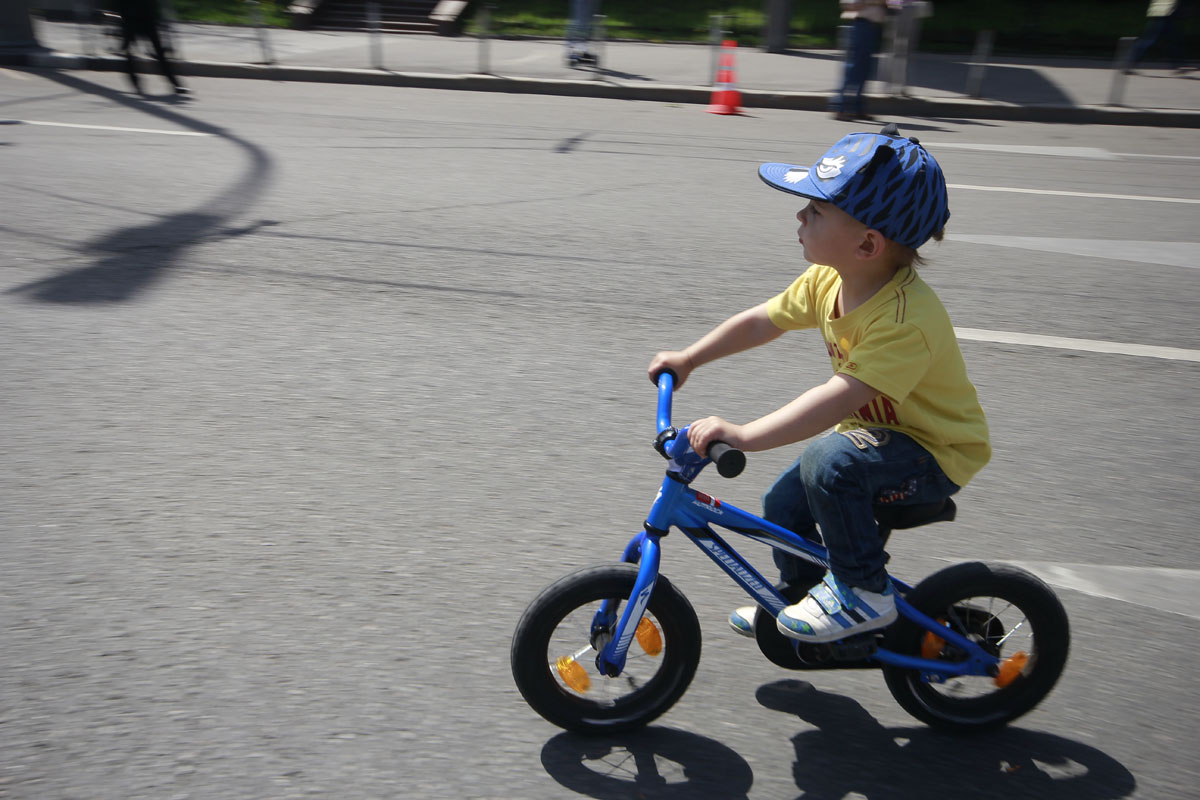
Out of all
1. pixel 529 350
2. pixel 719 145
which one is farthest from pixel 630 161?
pixel 529 350

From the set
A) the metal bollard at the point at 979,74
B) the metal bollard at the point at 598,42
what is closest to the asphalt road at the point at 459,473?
the metal bollard at the point at 979,74

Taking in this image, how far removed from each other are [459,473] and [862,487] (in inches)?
73.6

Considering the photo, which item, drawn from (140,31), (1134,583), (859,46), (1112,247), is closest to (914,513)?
(1134,583)

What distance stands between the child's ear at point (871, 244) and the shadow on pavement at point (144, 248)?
4521 mm

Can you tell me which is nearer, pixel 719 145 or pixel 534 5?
pixel 719 145

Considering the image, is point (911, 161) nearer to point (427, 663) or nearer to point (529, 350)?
point (427, 663)

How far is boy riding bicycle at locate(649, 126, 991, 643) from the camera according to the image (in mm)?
2297

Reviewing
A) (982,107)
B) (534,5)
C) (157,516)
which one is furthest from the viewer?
(534,5)

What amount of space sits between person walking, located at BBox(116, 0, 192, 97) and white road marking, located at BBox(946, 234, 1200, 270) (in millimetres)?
10007

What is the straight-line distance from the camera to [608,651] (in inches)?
101

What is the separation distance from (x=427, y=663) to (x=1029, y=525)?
2244 mm

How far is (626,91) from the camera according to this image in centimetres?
1373

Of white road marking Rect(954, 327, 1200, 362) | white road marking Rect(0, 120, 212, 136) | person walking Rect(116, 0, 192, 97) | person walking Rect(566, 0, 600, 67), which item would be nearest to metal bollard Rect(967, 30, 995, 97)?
person walking Rect(566, 0, 600, 67)

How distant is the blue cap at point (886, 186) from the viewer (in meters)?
2.26
